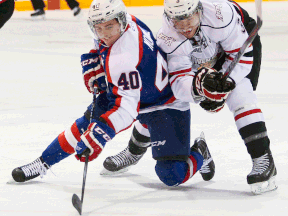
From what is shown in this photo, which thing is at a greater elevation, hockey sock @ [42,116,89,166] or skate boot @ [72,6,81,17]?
hockey sock @ [42,116,89,166]

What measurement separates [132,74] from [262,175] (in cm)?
67

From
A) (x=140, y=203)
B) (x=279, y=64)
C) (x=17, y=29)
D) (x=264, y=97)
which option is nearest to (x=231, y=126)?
(x=264, y=97)

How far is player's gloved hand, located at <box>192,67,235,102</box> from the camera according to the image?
Result: 2.21m

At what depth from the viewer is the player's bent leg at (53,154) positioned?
254 centimetres

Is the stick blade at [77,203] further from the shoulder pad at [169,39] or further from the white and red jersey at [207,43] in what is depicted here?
the shoulder pad at [169,39]

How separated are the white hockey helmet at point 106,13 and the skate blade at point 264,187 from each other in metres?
0.83

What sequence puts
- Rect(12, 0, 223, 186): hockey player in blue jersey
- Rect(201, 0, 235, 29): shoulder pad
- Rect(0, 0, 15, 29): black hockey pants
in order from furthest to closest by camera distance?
Rect(0, 0, 15, 29): black hockey pants
Rect(201, 0, 235, 29): shoulder pad
Rect(12, 0, 223, 186): hockey player in blue jersey

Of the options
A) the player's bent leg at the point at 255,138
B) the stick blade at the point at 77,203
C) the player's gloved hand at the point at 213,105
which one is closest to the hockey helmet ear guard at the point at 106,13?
the player's gloved hand at the point at 213,105

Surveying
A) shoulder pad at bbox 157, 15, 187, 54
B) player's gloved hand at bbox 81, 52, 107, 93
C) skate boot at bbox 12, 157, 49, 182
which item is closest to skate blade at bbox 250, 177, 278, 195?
shoulder pad at bbox 157, 15, 187, 54

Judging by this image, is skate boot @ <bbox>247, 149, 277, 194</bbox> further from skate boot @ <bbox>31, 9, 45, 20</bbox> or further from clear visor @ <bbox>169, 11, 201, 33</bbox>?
skate boot @ <bbox>31, 9, 45, 20</bbox>

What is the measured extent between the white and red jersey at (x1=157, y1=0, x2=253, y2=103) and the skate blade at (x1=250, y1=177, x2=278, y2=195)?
1.42ft

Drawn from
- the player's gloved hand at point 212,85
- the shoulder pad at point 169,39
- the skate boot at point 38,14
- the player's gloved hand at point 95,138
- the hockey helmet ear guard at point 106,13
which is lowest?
the skate boot at point 38,14

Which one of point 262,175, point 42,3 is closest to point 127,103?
point 262,175

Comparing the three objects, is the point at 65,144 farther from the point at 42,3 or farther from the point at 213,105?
the point at 42,3
